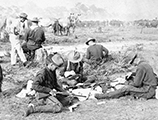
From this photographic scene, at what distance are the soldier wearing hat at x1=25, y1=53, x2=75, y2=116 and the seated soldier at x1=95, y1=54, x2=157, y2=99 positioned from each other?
106 centimetres

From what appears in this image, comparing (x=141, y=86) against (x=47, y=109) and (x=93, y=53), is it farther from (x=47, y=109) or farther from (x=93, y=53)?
(x=93, y=53)

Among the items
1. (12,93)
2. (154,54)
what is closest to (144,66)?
(12,93)

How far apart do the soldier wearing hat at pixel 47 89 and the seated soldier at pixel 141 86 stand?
1.06m

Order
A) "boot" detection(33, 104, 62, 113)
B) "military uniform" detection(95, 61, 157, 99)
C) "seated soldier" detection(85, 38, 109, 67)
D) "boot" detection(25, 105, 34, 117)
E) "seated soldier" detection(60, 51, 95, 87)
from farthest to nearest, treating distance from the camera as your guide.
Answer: "seated soldier" detection(85, 38, 109, 67) < "seated soldier" detection(60, 51, 95, 87) < "military uniform" detection(95, 61, 157, 99) < "boot" detection(33, 104, 62, 113) < "boot" detection(25, 105, 34, 117)

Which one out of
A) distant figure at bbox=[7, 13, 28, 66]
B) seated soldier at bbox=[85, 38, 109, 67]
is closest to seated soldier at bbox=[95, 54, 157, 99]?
seated soldier at bbox=[85, 38, 109, 67]

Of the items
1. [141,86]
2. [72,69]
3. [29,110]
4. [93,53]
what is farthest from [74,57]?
[29,110]

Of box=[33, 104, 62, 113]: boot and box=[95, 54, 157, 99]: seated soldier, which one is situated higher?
box=[95, 54, 157, 99]: seated soldier

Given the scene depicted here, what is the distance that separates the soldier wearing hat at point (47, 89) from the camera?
15.7ft

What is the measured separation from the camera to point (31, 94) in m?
5.60

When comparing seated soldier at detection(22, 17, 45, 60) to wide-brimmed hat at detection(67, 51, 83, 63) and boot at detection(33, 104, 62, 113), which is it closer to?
wide-brimmed hat at detection(67, 51, 83, 63)

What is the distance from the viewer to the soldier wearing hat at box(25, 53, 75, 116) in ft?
15.7

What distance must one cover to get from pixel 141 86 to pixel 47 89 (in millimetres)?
1844

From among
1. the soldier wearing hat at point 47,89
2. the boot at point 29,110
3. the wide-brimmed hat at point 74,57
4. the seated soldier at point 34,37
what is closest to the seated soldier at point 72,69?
the wide-brimmed hat at point 74,57

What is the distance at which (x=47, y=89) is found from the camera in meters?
4.90
